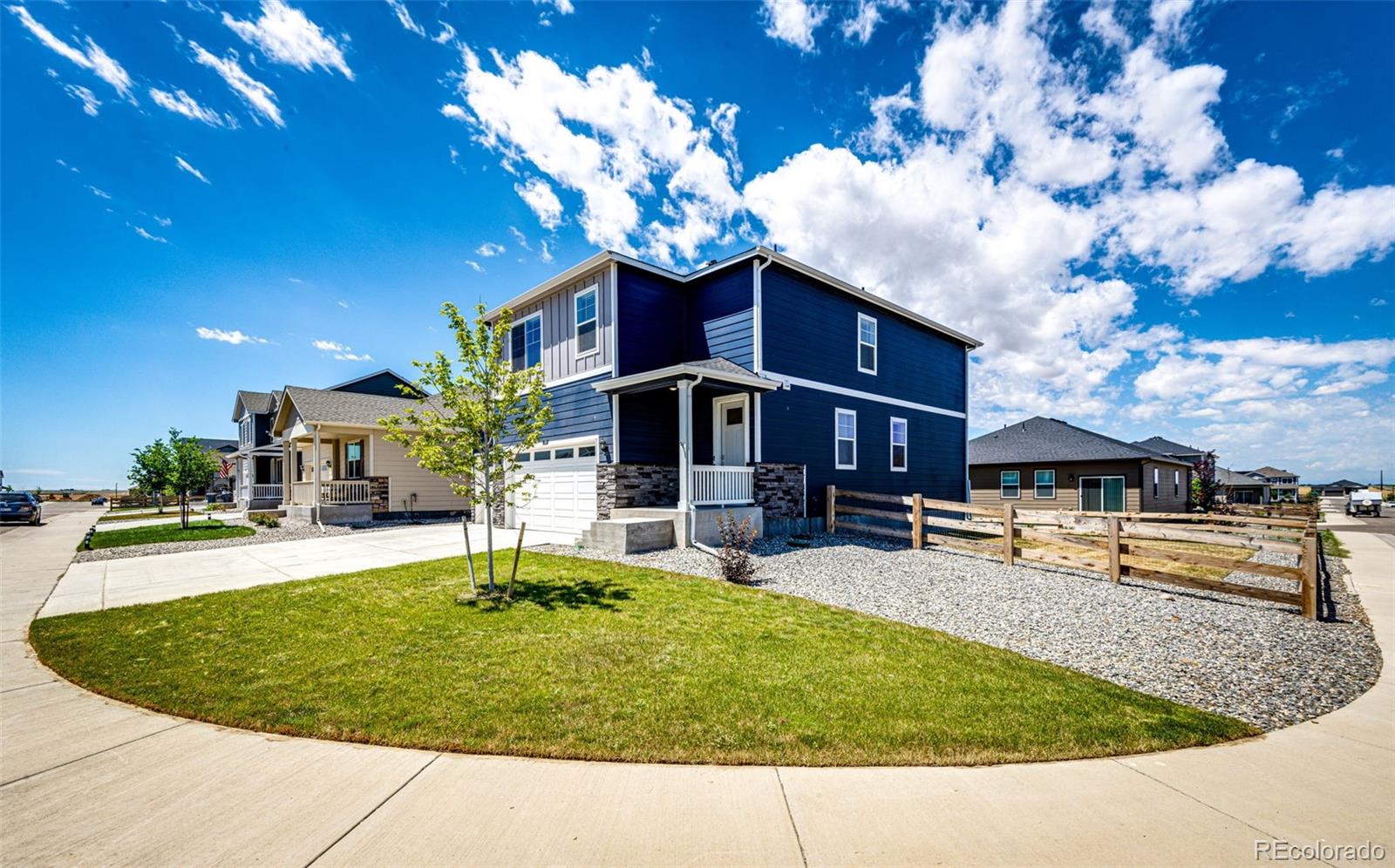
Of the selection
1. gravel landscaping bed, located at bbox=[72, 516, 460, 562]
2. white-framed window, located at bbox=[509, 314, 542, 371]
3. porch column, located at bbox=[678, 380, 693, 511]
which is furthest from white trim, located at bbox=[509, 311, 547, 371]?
gravel landscaping bed, located at bbox=[72, 516, 460, 562]

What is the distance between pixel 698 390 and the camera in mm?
13453

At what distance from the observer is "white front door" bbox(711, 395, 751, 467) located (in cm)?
1351

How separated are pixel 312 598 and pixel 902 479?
16.0 meters

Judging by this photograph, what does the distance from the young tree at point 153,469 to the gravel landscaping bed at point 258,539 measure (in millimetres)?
2110

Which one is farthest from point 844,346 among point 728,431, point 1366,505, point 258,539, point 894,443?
point 1366,505

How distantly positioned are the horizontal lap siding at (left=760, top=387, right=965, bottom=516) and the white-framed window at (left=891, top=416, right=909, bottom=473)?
0.66 ft

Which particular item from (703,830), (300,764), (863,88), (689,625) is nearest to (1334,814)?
(703,830)

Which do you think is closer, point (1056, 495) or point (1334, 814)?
point (1334, 814)

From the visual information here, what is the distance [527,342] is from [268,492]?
20.5m

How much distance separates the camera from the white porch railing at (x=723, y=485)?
1170 cm

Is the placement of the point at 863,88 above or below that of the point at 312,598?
above

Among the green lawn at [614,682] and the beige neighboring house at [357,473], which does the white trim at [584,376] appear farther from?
the green lawn at [614,682]

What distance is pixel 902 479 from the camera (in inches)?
703

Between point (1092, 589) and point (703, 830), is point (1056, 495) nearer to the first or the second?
point (1092, 589)
